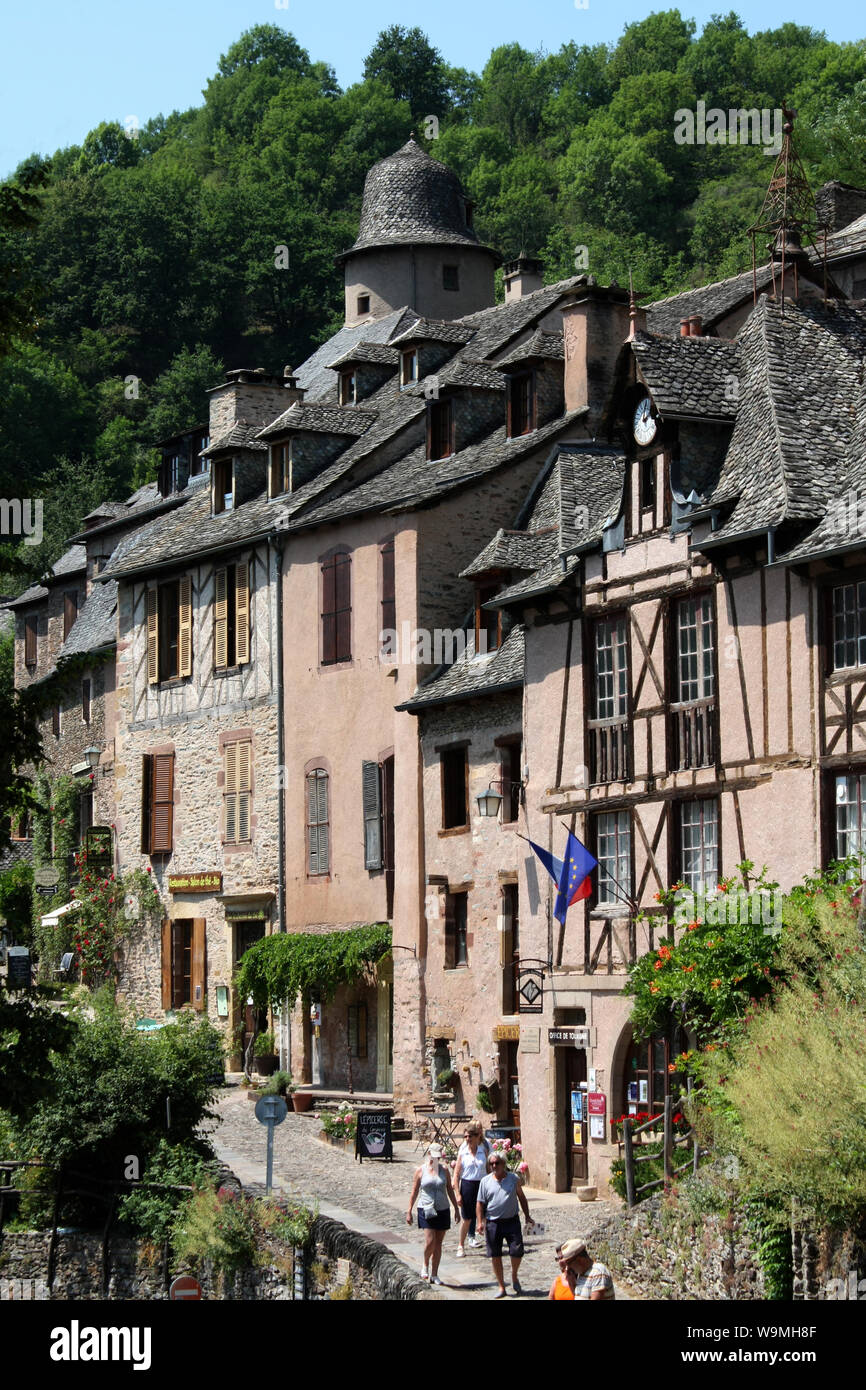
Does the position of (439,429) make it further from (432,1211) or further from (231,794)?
(432,1211)

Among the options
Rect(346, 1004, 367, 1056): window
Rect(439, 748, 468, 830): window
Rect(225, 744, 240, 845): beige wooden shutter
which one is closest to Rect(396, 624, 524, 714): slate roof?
Rect(439, 748, 468, 830): window

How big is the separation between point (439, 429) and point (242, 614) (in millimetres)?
5173

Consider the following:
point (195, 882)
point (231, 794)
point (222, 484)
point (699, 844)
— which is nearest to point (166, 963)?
point (195, 882)

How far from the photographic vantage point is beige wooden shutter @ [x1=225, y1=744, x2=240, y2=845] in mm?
38438

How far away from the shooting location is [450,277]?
164 feet

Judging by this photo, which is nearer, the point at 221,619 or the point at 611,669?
the point at 611,669

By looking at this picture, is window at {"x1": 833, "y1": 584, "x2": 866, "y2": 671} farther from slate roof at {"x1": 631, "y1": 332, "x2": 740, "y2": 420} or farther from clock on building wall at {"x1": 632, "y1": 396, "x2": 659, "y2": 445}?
clock on building wall at {"x1": 632, "y1": 396, "x2": 659, "y2": 445}

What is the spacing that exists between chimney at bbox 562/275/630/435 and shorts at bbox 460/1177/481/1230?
45.9 feet

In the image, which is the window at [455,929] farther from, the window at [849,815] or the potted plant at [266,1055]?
the window at [849,815]

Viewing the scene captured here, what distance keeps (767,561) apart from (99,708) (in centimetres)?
2530

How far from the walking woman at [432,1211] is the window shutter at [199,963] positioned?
1797cm

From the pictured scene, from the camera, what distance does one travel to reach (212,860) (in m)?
39.2
